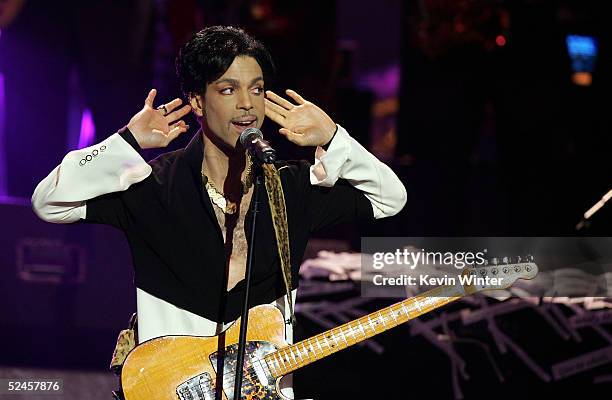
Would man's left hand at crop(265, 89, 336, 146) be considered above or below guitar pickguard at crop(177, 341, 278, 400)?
above

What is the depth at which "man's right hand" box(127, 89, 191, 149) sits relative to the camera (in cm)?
308

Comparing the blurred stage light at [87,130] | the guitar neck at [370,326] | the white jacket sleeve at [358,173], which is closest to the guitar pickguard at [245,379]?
the guitar neck at [370,326]

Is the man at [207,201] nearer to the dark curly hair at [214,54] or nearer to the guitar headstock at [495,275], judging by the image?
the dark curly hair at [214,54]

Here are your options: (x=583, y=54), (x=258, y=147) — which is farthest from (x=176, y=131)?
(x=583, y=54)

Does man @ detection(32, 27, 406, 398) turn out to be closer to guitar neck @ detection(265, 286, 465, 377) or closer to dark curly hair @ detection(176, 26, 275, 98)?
dark curly hair @ detection(176, 26, 275, 98)

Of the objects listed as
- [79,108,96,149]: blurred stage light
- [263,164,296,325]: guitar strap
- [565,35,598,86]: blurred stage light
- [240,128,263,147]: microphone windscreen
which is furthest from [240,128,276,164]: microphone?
[565,35,598,86]: blurred stage light

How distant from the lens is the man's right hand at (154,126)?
3.08 m

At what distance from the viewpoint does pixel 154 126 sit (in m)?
3.12

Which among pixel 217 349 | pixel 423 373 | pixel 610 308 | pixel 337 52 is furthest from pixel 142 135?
pixel 337 52

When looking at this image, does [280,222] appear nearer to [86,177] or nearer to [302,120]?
[302,120]

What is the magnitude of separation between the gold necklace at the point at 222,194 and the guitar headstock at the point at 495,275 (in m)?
0.82

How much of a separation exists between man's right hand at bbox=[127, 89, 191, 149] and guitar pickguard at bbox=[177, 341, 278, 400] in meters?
0.71

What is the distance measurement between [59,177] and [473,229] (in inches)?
125

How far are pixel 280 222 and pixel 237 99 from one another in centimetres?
44
